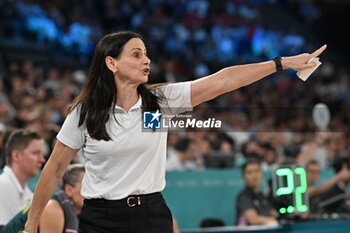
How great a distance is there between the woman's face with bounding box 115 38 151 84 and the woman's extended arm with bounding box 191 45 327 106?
29 centimetres

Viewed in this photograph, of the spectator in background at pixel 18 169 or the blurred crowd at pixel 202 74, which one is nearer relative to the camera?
the spectator in background at pixel 18 169

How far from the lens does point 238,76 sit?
472 centimetres

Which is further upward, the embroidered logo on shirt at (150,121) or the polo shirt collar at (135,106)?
the polo shirt collar at (135,106)

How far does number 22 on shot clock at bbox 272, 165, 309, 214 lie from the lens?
274 inches

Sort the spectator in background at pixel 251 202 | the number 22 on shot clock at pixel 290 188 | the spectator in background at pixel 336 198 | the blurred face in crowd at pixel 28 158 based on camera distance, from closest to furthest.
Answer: the blurred face in crowd at pixel 28 158 < the number 22 on shot clock at pixel 290 188 < the spectator in background at pixel 251 202 < the spectator in background at pixel 336 198

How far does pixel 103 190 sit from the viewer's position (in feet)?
15.1

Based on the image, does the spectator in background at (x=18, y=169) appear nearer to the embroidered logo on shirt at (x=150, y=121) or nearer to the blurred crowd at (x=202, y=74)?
the blurred crowd at (x=202, y=74)

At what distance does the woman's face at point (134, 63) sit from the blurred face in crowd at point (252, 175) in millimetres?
4709

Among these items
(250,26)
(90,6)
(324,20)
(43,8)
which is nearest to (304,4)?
(324,20)

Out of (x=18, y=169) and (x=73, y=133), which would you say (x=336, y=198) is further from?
(x=73, y=133)

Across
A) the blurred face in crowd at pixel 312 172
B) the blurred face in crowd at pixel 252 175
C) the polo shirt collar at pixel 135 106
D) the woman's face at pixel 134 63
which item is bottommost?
the polo shirt collar at pixel 135 106

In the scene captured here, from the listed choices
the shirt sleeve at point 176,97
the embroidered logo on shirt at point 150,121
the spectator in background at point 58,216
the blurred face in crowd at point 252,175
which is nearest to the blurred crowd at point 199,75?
the blurred face in crowd at point 252,175

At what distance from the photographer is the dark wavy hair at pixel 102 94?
468cm

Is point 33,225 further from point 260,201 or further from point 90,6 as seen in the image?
point 90,6
